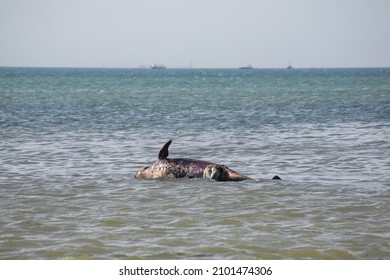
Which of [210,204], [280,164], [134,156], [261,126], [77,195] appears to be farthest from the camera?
[261,126]

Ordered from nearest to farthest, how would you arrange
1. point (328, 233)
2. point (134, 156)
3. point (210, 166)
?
point (328, 233)
point (210, 166)
point (134, 156)

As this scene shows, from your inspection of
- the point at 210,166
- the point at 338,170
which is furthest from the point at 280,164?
the point at 210,166

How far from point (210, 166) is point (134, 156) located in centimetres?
394

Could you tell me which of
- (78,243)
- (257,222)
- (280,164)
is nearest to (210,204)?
(257,222)

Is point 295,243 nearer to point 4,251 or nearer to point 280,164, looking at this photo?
point 4,251

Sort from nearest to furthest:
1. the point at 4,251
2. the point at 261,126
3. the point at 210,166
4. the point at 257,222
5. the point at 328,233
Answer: the point at 4,251, the point at 328,233, the point at 257,222, the point at 210,166, the point at 261,126

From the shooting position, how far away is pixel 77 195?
39.4ft

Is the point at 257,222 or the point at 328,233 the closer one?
the point at 328,233

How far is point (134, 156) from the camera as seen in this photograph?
1700 centimetres

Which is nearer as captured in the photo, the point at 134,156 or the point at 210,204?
the point at 210,204

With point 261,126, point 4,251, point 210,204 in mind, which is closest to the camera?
point 4,251

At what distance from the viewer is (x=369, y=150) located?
1736cm
